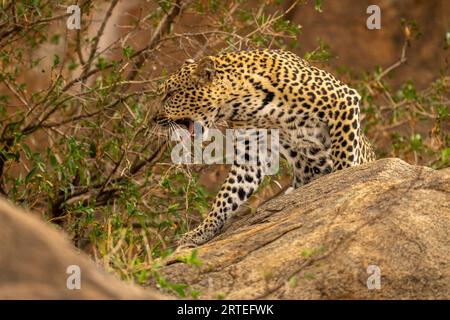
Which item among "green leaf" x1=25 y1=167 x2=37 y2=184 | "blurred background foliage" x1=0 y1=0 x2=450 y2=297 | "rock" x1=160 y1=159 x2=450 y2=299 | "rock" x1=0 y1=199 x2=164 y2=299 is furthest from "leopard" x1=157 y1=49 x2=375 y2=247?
"rock" x1=0 y1=199 x2=164 y2=299

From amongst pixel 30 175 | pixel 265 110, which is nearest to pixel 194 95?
pixel 265 110

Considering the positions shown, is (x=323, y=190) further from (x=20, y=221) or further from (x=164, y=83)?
(x=20, y=221)

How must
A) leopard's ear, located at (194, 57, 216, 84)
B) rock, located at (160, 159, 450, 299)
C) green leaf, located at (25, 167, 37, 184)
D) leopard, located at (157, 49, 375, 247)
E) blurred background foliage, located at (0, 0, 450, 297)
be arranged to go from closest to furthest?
rock, located at (160, 159, 450, 299) → leopard, located at (157, 49, 375, 247) → leopard's ear, located at (194, 57, 216, 84) → green leaf, located at (25, 167, 37, 184) → blurred background foliage, located at (0, 0, 450, 297)

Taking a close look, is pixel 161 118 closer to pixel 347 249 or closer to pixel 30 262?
pixel 347 249

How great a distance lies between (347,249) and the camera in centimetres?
642

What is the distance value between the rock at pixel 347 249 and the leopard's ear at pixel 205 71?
1.69 metres

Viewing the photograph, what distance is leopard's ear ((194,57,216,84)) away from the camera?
8.77 metres

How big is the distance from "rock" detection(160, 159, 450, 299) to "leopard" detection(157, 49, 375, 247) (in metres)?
1.06

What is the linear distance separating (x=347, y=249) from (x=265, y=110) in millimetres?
2431

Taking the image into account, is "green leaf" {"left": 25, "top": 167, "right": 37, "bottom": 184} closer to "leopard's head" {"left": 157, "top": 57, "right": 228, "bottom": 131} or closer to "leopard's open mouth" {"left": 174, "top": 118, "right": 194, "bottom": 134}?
"leopard's head" {"left": 157, "top": 57, "right": 228, "bottom": 131}

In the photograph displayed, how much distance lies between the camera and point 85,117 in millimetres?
9859

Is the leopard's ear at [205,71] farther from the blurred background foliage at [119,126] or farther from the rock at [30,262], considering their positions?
the rock at [30,262]

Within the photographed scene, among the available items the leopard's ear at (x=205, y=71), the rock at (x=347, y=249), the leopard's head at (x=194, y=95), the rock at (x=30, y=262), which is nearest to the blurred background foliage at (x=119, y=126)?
the leopard's head at (x=194, y=95)

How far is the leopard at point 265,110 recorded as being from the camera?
28.2ft
